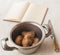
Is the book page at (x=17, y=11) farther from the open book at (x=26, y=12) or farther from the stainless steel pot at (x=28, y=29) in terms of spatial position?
the stainless steel pot at (x=28, y=29)

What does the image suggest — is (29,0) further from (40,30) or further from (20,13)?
(40,30)

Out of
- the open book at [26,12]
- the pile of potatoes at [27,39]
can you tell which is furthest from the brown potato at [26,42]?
the open book at [26,12]

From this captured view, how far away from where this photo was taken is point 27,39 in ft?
1.93

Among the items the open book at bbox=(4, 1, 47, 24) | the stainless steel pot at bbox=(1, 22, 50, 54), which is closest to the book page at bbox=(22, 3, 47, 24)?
the open book at bbox=(4, 1, 47, 24)

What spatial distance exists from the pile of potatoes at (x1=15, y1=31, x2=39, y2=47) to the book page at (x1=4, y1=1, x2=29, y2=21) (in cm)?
15

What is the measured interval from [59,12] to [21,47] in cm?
32

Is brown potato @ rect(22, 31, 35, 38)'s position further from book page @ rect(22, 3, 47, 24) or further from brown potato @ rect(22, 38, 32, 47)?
book page @ rect(22, 3, 47, 24)

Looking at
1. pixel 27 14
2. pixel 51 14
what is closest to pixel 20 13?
pixel 27 14

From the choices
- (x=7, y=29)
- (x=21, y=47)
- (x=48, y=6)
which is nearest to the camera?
(x=21, y=47)

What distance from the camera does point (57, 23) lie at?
737 mm

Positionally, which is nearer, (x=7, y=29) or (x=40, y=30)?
(x=40, y=30)

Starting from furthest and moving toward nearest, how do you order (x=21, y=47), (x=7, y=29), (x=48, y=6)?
Answer: (x=48, y=6) → (x=7, y=29) → (x=21, y=47)

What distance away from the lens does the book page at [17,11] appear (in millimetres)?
755

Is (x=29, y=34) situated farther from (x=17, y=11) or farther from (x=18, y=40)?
(x=17, y=11)
